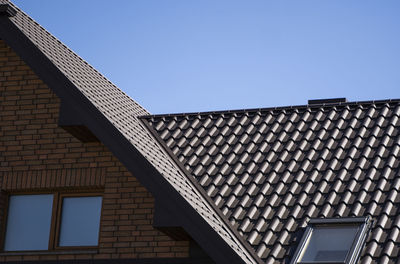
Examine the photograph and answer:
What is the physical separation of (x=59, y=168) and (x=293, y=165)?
3336 mm

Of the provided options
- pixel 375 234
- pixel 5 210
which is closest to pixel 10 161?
pixel 5 210

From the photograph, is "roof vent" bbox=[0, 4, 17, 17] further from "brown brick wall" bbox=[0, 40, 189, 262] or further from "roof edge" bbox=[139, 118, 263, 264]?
"roof edge" bbox=[139, 118, 263, 264]

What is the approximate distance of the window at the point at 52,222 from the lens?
30.8ft

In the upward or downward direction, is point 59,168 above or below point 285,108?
below

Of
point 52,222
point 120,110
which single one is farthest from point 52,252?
point 120,110

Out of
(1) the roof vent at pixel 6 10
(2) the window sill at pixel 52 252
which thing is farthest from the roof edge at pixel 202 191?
(1) the roof vent at pixel 6 10

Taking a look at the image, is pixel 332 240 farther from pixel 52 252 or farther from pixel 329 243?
pixel 52 252

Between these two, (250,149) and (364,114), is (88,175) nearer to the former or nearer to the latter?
(250,149)

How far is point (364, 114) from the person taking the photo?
11008 millimetres

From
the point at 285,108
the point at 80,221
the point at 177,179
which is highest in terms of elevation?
the point at 285,108

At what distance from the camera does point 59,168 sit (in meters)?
9.75

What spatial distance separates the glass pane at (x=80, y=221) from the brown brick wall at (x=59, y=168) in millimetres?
194

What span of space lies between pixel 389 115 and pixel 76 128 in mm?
4865

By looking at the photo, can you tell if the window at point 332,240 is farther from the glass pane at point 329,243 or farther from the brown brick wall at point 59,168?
the brown brick wall at point 59,168
